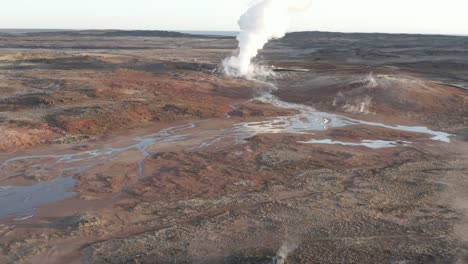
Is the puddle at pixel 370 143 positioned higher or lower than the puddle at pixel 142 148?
higher

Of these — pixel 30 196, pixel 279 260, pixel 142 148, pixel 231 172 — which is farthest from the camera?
pixel 142 148

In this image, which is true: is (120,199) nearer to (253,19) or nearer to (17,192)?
(17,192)

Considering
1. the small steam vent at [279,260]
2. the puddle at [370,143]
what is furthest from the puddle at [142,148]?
the small steam vent at [279,260]

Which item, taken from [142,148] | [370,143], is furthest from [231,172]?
[370,143]

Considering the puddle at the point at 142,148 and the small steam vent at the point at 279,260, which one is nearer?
the small steam vent at the point at 279,260

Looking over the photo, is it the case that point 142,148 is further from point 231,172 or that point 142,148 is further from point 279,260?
point 279,260

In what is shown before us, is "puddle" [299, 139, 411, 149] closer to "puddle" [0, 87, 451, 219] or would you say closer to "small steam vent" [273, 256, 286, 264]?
"puddle" [0, 87, 451, 219]

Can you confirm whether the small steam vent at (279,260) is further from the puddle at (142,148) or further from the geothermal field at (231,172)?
the puddle at (142,148)

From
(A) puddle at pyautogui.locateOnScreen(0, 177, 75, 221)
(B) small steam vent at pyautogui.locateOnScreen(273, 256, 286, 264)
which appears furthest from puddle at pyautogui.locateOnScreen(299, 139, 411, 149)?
(B) small steam vent at pyautogui.locateOnScreen(273, 256, 286, 264)
